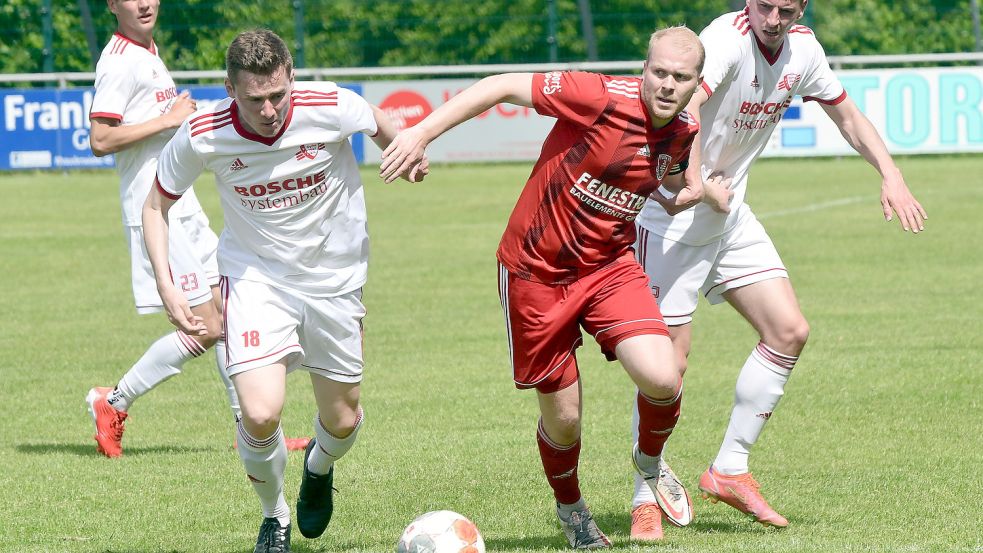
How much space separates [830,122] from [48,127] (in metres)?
12.0

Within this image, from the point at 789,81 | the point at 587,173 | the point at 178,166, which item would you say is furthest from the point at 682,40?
the point at 178,166

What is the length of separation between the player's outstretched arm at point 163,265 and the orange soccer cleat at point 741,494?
6.99 ft

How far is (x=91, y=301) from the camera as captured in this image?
12203mm

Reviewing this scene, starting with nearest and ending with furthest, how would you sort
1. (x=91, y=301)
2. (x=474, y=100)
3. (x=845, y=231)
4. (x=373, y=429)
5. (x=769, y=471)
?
(x=474, y=100)
(x=769, y=471)
(x=373, y=429)
(x=91, y=301)
(x=845, y=231)

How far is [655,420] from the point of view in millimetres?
5375

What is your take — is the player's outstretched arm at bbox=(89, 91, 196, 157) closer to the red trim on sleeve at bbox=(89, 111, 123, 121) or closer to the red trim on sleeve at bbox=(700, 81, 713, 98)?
the red trim on sleeve at bbox=(89, 111, 123, 121)

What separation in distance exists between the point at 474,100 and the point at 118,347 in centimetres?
597

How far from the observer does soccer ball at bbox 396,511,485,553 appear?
4.88m

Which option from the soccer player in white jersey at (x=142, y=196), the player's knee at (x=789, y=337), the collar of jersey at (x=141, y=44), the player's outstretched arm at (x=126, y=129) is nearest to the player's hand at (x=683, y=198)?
the player's knee at (x=789, y=337)

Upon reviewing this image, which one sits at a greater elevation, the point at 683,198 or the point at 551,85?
the point at 551,85

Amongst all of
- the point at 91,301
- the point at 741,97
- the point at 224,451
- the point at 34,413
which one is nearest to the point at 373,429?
the point at 224,451

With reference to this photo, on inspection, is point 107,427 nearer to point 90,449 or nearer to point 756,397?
point 90,449

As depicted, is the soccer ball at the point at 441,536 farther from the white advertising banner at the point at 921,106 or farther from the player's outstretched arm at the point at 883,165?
the white advertising banner at the point at 921,106

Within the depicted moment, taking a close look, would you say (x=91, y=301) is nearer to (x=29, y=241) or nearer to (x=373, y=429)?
(x=29, y=241)
